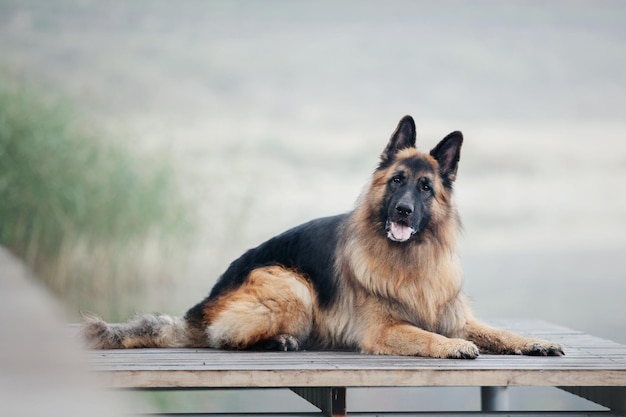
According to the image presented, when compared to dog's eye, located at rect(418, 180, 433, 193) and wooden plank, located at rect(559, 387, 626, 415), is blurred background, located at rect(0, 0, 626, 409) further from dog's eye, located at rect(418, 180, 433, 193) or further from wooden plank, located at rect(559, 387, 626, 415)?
wooden plank, located at rect(559, 387, 626, 415)

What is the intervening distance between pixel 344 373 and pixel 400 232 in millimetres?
986

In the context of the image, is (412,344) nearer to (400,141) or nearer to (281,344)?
(281,344)

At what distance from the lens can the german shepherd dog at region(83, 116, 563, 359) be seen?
3.60 meters

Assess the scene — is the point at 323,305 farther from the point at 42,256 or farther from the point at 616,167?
the point at 616,167

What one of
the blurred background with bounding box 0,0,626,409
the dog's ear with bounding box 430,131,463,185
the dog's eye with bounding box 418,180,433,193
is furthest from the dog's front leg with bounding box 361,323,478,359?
the blurred background with bounding box 0,0,626,409

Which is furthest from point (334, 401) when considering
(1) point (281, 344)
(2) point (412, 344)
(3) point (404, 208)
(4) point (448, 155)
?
(4) point (448, 155)

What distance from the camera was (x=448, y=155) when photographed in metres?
3.69

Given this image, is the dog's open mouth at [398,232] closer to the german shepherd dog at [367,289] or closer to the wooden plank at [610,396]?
the german shepherd dog at [367,289]

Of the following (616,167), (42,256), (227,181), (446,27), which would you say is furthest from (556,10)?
(42,256)

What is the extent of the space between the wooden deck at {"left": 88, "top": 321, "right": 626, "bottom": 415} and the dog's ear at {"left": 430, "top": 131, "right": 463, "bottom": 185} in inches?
35.1

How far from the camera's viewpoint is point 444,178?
3.71 m

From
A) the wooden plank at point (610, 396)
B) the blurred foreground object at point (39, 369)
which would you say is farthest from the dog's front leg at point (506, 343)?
the blurred foreground object at point (39, 369)

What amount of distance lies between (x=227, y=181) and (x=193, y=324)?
13.2 feet

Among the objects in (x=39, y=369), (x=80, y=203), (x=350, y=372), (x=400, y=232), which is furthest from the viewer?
(x=80, y=203)
